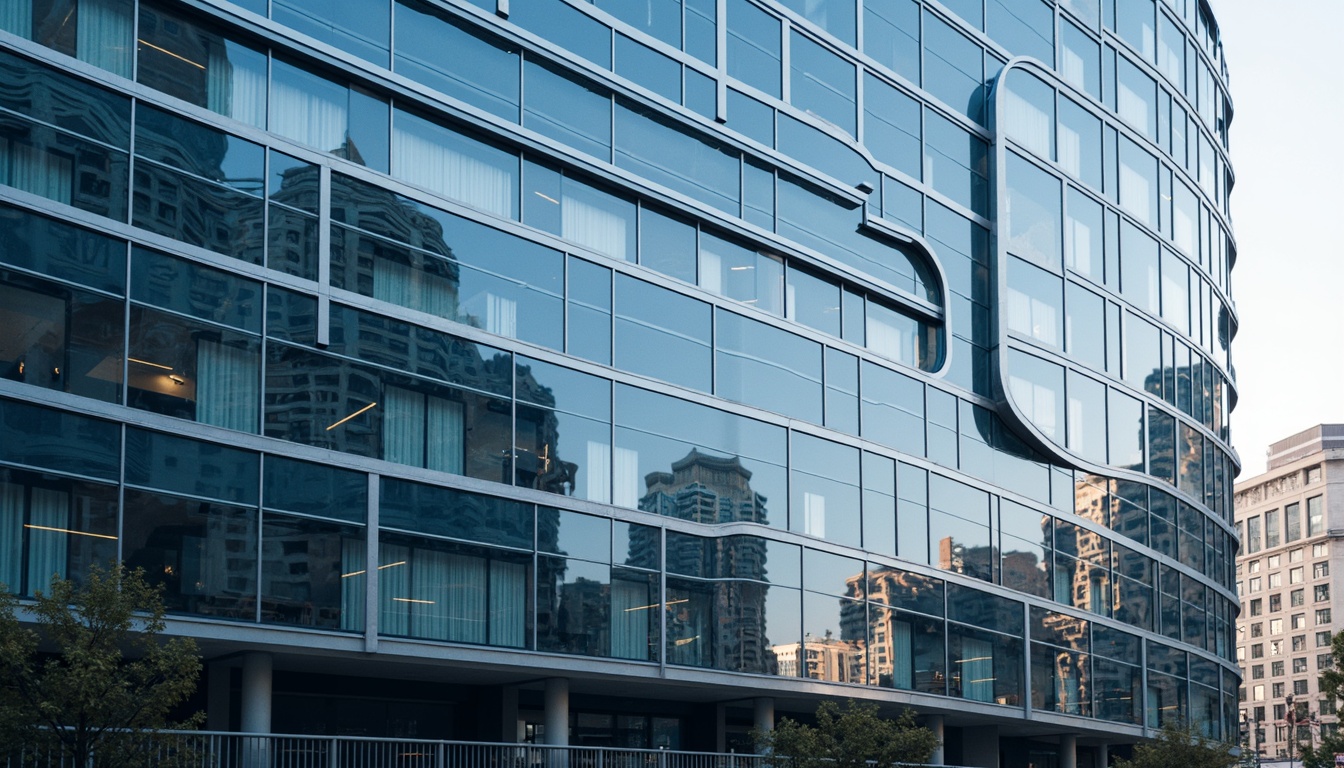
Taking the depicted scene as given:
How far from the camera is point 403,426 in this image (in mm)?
30609

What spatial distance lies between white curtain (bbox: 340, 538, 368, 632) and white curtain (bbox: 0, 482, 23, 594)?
598 cm

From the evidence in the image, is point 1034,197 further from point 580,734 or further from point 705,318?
point 580,734

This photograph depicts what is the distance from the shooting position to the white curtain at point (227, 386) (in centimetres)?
2756

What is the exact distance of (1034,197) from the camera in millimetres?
49500

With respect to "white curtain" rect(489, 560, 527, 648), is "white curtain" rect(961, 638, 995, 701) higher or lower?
lower

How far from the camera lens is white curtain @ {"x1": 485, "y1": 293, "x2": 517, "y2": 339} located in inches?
1277

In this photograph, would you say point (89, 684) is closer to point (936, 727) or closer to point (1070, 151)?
point (936, 727)

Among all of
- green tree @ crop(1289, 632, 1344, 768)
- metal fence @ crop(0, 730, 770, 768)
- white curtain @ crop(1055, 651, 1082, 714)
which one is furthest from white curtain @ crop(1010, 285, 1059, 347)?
metal fence @ crop(0, 730, 770, 768)

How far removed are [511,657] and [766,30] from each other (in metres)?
17.7

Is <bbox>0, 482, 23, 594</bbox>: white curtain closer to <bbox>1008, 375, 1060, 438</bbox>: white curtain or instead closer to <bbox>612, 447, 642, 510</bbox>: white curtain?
<bbox>612, 447, 642, 510</bbox>: white curtain

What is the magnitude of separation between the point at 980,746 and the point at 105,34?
33255 mm

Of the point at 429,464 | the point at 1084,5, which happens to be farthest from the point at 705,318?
the point at 1084,5

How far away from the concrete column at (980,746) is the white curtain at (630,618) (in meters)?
17.6

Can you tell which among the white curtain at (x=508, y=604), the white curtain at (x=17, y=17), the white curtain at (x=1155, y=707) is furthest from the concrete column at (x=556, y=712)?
the white curtain at (x=1155, y=707)
